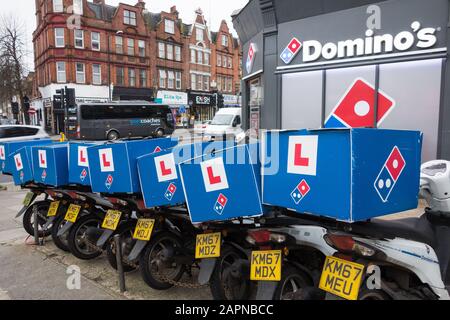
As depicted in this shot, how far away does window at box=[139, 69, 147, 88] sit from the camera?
39.5 meters

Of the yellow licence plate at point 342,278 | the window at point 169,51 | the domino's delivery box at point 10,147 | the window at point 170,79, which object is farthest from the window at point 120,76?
the yellow licence plate at point 342,278

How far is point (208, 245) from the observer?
11.1 ft

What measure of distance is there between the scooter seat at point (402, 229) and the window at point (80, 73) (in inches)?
1444

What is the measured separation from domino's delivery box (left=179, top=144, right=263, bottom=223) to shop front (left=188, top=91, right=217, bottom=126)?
42.0m

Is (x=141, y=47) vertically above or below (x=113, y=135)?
above

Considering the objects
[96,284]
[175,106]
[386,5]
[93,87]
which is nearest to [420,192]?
[96,284]

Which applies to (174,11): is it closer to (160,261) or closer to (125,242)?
(125,242)

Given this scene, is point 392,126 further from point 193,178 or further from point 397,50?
point 193,178

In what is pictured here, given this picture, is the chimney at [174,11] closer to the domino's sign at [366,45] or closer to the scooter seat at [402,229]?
the domino's sign at [366,45]

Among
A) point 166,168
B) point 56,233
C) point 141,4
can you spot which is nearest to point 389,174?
point 166,168

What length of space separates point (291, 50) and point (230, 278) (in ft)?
28.4

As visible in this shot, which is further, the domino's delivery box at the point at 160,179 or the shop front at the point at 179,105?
the shop front at the point at 179,105

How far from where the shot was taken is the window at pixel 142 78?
39531mm

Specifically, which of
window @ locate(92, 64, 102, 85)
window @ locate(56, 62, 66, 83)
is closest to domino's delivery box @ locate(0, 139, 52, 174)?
window @ locate(56, 62, 66, 83)
